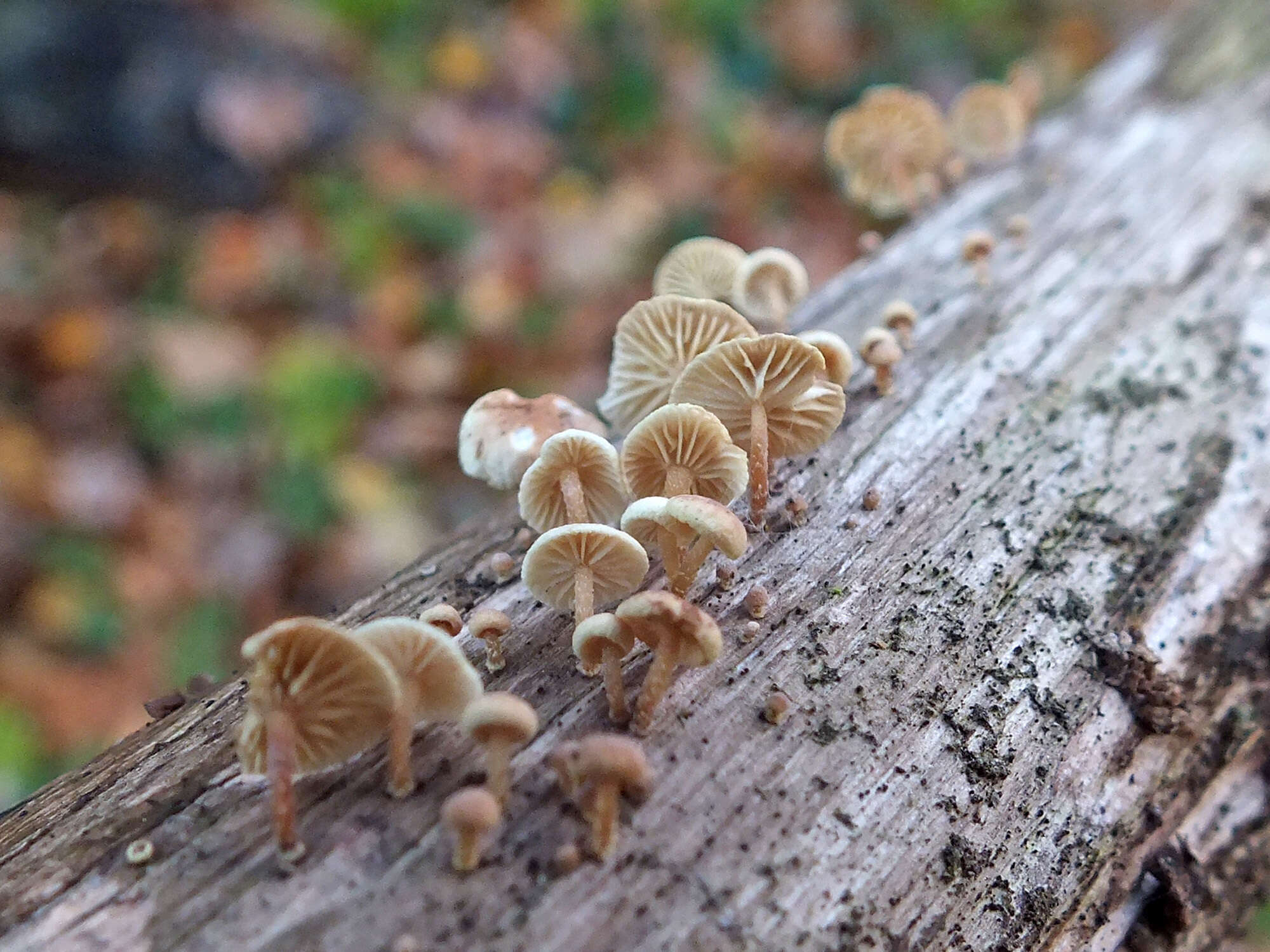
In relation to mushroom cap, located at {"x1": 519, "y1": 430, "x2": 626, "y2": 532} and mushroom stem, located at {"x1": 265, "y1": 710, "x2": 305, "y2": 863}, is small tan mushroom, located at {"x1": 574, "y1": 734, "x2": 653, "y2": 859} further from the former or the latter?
mushroom cap, located at {"x1": 519, "y1": 430, "x2": 626, "y2": 532}

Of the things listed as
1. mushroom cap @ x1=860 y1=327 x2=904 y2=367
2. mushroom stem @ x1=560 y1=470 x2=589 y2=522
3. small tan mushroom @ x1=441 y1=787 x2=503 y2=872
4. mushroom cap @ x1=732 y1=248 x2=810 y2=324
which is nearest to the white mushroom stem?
mushroom stem @ x1=560 y1=470 x2=589 y2=522

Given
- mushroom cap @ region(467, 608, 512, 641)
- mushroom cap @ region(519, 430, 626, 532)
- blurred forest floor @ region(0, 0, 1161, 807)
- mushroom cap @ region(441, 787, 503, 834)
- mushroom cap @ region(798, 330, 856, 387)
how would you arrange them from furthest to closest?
blurred forest floor @ region(0, 0, 1161, 807) → mushroom cap @ region(798, 330, 856, 387) → mushroom cap @ region(519, 430, 626, 532) → mushroom cap @ region(467, 608, 512, 641) → mushroom cap @ region(441, 787, 503, 834)

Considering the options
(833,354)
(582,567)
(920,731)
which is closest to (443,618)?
(582,567)

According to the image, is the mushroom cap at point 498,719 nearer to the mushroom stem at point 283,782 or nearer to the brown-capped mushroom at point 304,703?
the brown-capped mushroom at point 304,703

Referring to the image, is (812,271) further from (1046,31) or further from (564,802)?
(564,802)

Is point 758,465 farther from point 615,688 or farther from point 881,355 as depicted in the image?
point 615,688

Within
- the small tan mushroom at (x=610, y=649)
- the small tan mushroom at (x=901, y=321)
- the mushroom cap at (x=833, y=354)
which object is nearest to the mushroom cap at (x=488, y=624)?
the small tan mushroom at (x=610, y=649)
